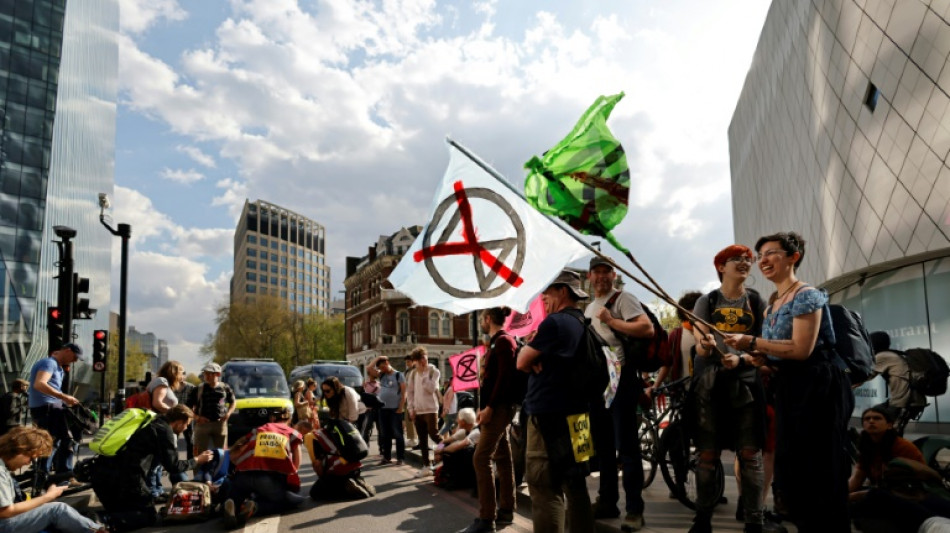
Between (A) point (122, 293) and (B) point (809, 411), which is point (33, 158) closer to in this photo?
(A) point (122, 293)

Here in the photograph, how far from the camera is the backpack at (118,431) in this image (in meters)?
6.24

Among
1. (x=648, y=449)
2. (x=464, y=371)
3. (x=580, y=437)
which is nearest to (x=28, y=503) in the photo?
(x=580, y=437)

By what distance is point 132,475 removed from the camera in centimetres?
626

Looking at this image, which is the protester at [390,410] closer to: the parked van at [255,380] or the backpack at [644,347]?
the parked van at [255,380]

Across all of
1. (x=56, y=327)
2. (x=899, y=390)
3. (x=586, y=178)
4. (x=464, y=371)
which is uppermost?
(x=586, y=178)

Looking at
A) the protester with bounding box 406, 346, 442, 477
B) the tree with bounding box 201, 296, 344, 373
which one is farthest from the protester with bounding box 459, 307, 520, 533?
the tree with bounding box 201, 296, 344, 373

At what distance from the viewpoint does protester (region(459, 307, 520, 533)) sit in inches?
217

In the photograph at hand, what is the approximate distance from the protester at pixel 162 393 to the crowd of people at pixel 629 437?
4 centimetres

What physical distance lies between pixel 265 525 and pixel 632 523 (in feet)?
11.3

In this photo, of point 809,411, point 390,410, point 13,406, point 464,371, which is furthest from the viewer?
point 390,410

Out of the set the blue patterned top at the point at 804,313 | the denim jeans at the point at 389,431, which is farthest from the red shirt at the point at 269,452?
the blue patterned top at the point at 804,313

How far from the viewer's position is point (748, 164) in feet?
129

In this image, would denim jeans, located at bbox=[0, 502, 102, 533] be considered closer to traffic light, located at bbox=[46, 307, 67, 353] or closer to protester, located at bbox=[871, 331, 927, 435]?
protester, located at bbox=[871, 331, 927, 435]

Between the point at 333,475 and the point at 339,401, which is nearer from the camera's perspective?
the point at 333,475
